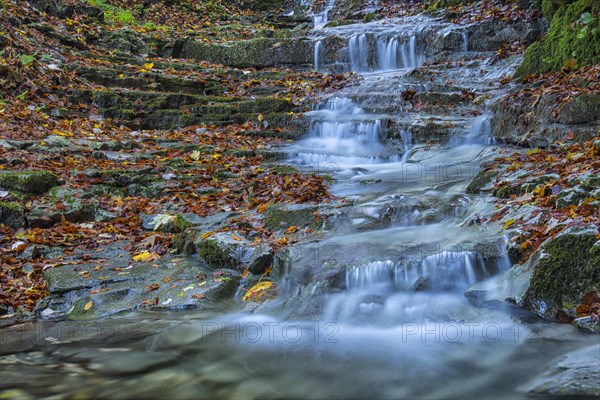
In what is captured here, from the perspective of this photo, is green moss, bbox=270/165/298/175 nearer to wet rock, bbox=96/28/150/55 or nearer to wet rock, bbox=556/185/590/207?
wet rock, bbox=556/185/590/207

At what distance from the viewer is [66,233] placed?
19.1ft

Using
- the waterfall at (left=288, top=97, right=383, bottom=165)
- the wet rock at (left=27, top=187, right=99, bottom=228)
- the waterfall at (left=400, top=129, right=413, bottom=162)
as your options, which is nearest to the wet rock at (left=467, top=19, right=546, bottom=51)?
the waterfall at (left=288, top=97, right=383, bottom=165)

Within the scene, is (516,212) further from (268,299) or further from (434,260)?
(268,299)

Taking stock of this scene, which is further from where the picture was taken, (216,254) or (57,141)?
(57,141)

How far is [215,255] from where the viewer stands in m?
5.16

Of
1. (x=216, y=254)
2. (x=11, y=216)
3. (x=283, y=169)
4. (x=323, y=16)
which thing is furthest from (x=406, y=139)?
(x=323, y=16)

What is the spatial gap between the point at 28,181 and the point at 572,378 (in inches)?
243

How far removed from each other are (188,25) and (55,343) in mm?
15478

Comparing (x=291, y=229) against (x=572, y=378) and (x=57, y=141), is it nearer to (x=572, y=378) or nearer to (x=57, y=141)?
(x=572, y=378)

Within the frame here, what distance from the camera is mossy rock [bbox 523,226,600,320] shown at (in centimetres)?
347

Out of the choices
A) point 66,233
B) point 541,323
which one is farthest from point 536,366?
point 66,233

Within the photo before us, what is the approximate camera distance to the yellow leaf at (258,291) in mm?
4535

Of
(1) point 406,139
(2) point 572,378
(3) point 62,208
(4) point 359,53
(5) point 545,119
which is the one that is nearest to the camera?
(2) point 572,378

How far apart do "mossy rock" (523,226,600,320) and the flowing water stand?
0.20 metres
